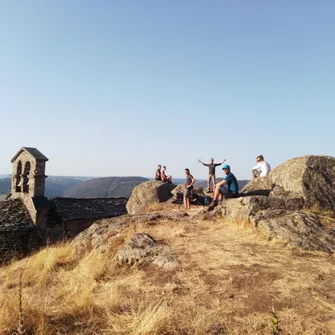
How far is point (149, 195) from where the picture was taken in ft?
53.1

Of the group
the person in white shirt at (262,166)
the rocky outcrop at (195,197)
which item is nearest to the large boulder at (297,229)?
the person in white shirt at (262,166)

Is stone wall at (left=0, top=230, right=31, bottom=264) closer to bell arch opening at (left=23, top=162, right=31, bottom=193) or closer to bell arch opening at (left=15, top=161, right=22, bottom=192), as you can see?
bell arch opening at (left=23, top=162, right=31, bottom=193)

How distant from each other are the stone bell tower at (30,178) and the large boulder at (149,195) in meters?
8.53

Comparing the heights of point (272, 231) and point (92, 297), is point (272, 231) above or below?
above

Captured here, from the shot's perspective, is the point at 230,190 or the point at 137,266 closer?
the point at 137,266

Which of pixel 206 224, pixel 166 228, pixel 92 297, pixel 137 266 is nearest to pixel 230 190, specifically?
pixel 206 224

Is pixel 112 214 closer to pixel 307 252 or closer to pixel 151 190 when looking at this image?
pixel 151 190

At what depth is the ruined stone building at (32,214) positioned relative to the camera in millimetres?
19531

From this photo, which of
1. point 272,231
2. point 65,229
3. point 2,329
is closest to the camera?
point 2,329

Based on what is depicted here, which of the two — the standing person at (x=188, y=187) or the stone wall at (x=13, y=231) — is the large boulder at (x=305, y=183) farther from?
the stone wall at (x=13, y=231)

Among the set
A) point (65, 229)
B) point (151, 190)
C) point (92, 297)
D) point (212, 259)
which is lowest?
point (65, 229)

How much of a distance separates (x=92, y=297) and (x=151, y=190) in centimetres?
1124

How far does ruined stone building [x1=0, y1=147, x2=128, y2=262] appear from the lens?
19.5m

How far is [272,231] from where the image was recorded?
743 centimetres
